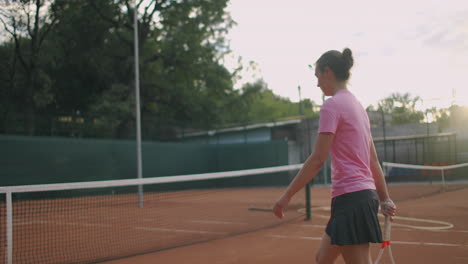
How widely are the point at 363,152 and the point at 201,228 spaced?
6000 mm

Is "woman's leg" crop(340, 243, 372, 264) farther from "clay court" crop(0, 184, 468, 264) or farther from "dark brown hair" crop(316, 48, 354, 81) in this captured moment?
"clay court" crop(0, 184, 468, 264)

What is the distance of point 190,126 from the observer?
26.0 m

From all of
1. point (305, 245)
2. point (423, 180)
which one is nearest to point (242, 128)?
point (423, 180)

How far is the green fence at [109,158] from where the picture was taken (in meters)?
15.9

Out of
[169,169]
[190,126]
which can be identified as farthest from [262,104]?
[169,169]

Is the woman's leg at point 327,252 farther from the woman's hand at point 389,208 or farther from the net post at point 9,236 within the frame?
the net post at point 9,236

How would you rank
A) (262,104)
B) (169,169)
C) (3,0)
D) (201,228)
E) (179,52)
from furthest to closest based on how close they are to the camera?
(262,104), (179,52), (169,169), (3,0), (201,228)

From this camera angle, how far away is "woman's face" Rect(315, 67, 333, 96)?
240 cm

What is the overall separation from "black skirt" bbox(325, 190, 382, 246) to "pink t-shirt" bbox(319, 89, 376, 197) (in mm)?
49

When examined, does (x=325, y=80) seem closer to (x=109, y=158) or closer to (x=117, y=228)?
(x=117, y=228)

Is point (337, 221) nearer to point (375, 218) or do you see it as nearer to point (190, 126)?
point (375, 218)

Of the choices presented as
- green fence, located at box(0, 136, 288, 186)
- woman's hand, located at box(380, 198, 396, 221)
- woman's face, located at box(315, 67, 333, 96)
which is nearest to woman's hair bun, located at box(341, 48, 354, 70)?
woman's face, located at box(315, 67, 333, 96)

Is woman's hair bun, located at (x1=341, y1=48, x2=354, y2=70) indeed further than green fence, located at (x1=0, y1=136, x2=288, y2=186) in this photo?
No

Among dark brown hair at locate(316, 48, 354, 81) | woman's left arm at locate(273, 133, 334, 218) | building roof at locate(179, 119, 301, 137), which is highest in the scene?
building roof at locate(179, 119, 301, 137)
